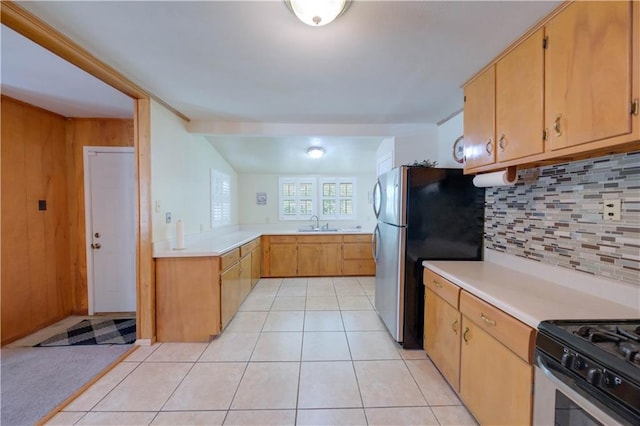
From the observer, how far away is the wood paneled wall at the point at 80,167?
3.11m

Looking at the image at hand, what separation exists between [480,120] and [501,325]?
4.63 ft

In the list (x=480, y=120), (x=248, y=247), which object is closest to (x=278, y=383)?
(x=248, y=247)

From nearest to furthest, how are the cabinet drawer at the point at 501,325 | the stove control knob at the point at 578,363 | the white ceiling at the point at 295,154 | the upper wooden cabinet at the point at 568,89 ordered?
1. the stove control knob at the point at 578,363
2. the upper wooden cabinet at the point at 568,89
3. the cabinet drawer at the point at 501,325
4. the white ceiling at the point at 295,154

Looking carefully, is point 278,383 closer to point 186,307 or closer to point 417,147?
point 186,307

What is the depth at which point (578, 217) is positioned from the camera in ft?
4.99

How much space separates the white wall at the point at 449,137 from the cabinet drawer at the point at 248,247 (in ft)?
8.89

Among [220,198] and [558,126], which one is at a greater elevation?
[558,126]

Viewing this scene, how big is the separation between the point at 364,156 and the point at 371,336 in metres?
3.06

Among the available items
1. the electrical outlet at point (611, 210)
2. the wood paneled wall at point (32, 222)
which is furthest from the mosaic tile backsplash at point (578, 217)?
the wood paneled wall at point (32, 222)

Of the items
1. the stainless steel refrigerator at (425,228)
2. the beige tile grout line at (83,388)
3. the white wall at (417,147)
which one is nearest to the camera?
the beige tile grout line at (83,388)

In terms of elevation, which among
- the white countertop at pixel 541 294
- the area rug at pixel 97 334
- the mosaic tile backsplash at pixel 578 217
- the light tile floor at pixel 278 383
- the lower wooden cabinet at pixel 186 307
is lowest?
the light tile floor at pixel 278 383

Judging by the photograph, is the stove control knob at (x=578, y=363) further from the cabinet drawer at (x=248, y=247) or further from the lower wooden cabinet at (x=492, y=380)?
the cabinet drawer at (x=248, y=247)

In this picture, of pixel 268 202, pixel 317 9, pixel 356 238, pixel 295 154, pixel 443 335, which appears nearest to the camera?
pixel 317 9

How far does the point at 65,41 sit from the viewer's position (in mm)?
1611
